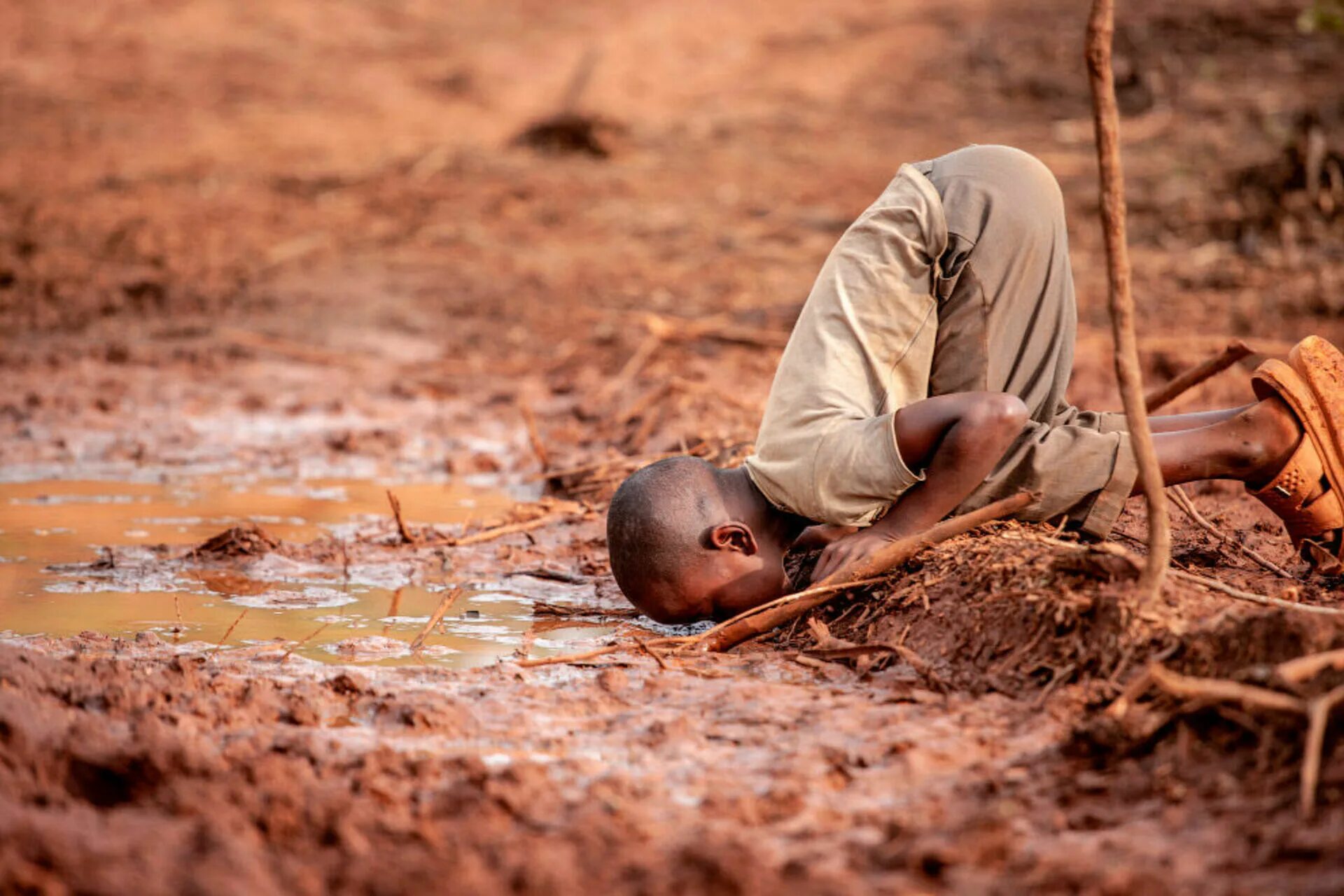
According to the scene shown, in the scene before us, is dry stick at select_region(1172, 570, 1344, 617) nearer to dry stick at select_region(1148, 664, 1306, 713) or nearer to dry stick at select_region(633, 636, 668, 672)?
dry stick at select_region(1148, 664, 1306, 713)

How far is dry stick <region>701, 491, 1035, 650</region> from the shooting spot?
10.4 feet

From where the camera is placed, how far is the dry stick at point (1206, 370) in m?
3.85

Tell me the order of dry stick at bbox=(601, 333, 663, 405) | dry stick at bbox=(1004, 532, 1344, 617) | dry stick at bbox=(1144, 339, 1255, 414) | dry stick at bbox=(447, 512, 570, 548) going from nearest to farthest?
dry stick at bbox=(1004, 532, 1344, 617) < dry stick at bbox=(1144, 339, 1255, 414) < dry stick at bbox=(447, 512, 570, 548) < dry stick at bbox=(601, 333, 663, 405)

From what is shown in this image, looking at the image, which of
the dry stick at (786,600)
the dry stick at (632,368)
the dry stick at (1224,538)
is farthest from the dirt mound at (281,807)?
the dry stick at (632,368)

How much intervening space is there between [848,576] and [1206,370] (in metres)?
1.42

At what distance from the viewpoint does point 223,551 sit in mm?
4227

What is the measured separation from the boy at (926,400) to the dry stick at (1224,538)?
12 centimetres

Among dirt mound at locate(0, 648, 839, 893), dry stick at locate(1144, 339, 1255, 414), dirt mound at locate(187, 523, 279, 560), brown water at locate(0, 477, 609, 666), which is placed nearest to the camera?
dirt mound at locate(0, 648, 839, 893)

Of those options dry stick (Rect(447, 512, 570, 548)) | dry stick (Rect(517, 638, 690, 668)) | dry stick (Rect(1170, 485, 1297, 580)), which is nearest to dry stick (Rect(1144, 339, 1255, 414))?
dry stick (Rect(1170, 485, 1297, 580))

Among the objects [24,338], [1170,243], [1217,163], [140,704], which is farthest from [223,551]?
[1217,163]

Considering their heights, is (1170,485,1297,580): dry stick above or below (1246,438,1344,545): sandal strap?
below

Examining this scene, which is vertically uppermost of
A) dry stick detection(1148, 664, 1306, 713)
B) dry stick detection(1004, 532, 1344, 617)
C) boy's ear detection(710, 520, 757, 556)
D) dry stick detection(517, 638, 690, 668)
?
dry stick detection(1148, 664, 1306, 713)

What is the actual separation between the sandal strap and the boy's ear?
1283 mm

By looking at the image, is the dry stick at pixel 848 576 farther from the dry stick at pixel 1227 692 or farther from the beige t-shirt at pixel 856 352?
the dry stick at pixel 1227 692
